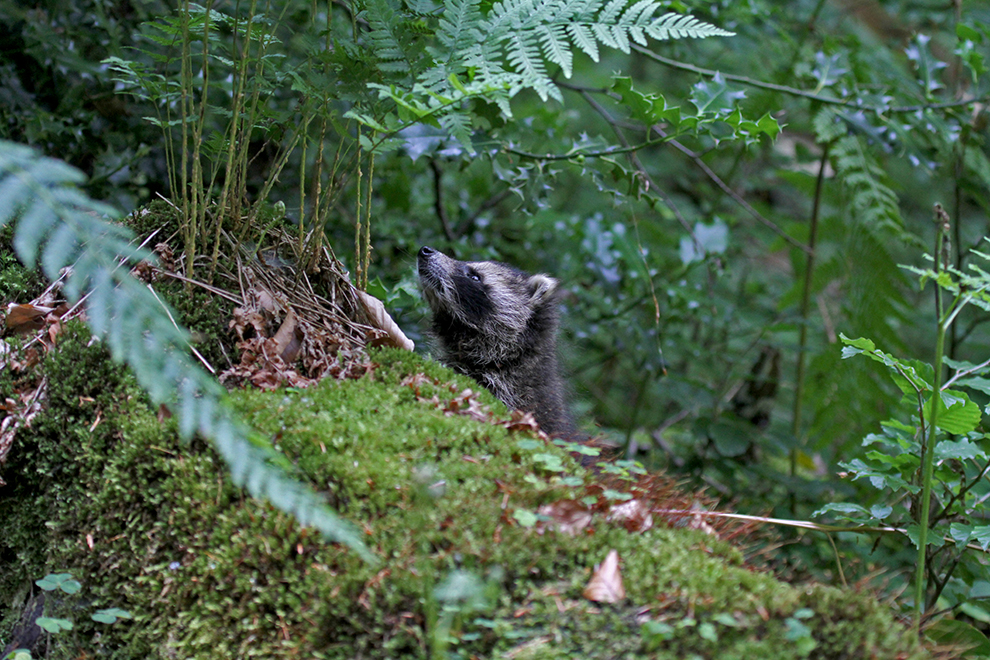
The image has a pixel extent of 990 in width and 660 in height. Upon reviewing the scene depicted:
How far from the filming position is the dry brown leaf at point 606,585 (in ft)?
6.32

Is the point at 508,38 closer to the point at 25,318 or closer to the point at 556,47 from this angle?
the point at 556,47

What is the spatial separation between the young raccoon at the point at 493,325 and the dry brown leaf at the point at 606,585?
2.45 metres

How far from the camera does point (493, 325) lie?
4.78 metres

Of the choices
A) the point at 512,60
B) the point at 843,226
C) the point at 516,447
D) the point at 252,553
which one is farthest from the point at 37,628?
the point at 843,226

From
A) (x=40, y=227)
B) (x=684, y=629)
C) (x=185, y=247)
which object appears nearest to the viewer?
(x=40, y=227)

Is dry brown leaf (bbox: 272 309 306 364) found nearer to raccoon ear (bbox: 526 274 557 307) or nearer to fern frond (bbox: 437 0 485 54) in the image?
fern frond (bbox: 437 0 485 54)

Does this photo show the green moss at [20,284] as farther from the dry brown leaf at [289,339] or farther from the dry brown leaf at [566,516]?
the dry brown leaf at [566,516]

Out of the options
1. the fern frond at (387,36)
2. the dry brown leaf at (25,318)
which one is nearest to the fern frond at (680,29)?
the fern frond at (387,36)

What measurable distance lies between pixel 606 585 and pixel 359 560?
2.21 ft

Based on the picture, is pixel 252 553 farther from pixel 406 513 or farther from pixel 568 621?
pixel 568 621

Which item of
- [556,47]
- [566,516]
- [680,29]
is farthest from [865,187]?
[566,516]

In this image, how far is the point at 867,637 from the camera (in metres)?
1.85

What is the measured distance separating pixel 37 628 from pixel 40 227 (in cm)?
155

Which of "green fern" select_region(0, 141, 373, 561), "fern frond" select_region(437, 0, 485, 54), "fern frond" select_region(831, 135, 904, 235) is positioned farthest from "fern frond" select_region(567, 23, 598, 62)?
"fern frond" select_region(831, 135, 904, 235)
